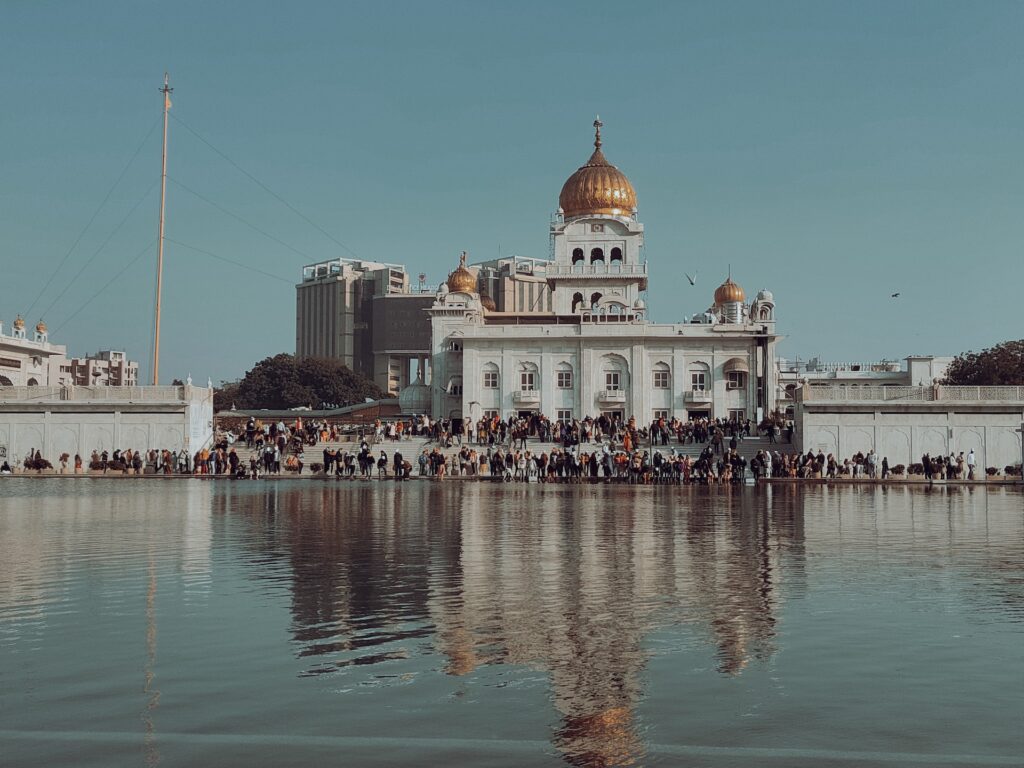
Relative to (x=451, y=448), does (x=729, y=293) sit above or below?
above

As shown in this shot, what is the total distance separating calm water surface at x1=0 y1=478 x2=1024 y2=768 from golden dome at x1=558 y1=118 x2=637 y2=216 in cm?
5605

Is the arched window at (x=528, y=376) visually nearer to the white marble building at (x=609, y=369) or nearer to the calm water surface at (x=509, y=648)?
the white marble building at (x=609, y=369)

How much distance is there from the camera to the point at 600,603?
37.8 feet

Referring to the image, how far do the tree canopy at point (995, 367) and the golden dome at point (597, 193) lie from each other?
1091 inches

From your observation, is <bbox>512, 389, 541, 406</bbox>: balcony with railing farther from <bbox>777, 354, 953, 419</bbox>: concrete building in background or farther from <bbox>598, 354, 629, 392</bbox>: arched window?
<bbox>777, 354, 953, 419</bbox>: concrete building in background

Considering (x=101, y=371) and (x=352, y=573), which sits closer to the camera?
(x=352, y=573)

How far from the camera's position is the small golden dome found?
7725 centimetres

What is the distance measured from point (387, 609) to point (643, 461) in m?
32.6

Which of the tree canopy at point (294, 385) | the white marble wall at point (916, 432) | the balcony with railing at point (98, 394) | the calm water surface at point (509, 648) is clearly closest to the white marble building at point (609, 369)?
the white marble wall at point (916, 432)

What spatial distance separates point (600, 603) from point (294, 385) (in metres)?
87.4

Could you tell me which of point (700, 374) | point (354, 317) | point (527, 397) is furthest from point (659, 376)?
point (354, 317)

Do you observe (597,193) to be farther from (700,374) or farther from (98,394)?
(98,394)

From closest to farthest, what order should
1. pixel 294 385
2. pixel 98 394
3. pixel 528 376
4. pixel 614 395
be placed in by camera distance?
pixel 98 394, pixel 614 395, pixel 528 376, pixel 294 385

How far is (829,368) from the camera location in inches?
4200
